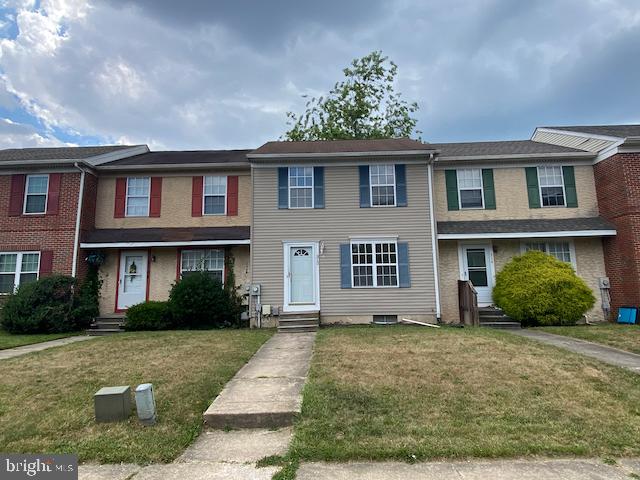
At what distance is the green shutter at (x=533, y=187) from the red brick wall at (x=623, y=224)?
2.08 m

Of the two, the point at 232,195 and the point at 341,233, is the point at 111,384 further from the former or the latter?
the point at 232,195

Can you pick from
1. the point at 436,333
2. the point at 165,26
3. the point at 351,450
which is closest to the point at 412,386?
the point at 351,450

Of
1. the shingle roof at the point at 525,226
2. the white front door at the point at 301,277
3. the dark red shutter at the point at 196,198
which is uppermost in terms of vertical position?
the dark red shutter at the point at 196,198

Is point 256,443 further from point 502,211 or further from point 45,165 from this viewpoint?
point 45,165

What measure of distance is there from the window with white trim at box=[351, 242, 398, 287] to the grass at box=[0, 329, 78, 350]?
8867mm

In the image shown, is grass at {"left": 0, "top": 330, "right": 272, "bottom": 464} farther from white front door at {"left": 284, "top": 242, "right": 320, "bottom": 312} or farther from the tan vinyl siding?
the tan vinyl siding

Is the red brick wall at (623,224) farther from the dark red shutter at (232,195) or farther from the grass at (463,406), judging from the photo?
the dark red shutter at (232,195)

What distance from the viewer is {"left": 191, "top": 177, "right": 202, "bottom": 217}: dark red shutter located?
12859 millimetres

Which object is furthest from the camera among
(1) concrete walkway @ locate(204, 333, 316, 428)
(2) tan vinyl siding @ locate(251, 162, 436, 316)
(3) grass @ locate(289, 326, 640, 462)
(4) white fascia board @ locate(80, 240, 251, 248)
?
(4) white fascia board @ locate(80, 240, 251, 248)

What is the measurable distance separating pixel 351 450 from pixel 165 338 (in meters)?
7.05

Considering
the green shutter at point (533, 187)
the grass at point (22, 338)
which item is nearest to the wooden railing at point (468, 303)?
the green shutter at point (533, 187)

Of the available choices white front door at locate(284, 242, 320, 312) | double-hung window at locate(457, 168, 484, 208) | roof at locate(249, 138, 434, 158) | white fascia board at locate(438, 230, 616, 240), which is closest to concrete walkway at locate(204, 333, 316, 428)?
white front door at locate(284, 242, 320, 312)

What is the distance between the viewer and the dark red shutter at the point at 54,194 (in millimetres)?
12172

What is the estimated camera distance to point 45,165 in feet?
39.9
